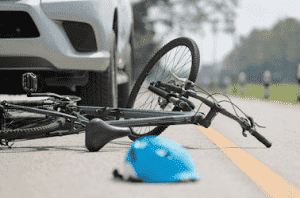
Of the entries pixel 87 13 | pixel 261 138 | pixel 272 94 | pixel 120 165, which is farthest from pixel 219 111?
pixel 272 94

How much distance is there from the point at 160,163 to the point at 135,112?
112 cm

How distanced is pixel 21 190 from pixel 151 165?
2.29ft

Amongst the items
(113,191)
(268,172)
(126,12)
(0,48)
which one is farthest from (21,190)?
(126,12)

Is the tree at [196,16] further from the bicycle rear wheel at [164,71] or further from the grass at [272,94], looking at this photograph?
the bicycle rear wheel at [164,71]

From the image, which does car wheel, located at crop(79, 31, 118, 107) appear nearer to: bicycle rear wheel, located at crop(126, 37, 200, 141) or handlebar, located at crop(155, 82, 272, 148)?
bicycle rear wheel, located at crop(126, 37, 200, 141)

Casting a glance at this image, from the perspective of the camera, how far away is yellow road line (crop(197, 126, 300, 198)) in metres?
2.27

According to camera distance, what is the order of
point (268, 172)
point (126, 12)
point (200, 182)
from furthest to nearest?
point (126, 12)
point (268, 172)
point (200, 182)

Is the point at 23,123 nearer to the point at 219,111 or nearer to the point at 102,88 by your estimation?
the point at 102,88

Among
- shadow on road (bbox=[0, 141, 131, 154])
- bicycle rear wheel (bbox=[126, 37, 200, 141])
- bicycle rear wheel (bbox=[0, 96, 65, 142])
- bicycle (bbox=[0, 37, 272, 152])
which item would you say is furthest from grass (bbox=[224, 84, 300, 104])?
bicycle rear wheel (bbox=[0, 96, 65, 142])

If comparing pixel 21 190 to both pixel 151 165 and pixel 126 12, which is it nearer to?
pixel 151 165

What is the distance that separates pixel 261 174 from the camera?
266 centimetres

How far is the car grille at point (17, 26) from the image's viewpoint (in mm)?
3982

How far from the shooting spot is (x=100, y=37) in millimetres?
4195

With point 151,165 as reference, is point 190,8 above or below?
below
